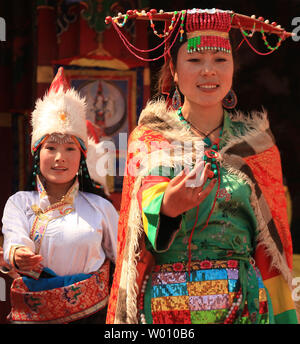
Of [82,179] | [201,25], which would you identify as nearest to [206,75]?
[201,25]

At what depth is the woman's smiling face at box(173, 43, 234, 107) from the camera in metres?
2.54

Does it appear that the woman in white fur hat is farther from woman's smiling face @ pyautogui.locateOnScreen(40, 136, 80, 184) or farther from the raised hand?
the raised hand

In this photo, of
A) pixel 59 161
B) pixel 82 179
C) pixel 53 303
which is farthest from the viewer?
pixel 82 179

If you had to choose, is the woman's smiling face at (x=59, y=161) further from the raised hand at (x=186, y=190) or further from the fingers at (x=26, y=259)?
the raised hand at (x=186, y=190)

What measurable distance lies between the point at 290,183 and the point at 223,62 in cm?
267

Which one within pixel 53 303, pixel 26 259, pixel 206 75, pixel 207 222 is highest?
pixel 206 75

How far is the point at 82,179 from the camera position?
3.38 metres

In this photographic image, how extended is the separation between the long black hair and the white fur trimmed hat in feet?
0.22

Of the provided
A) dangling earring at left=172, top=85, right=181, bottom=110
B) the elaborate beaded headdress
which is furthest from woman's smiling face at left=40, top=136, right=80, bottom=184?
the elaborate beaded headdress

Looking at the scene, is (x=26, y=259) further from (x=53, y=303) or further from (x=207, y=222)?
(x=207, y=222)

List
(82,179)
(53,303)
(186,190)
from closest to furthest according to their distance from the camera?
(186,190) → (53,303) → (82,179)

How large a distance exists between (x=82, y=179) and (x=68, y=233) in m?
0.35

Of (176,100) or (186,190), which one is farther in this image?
(176,100)

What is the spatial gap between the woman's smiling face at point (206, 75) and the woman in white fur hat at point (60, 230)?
0.85 m
